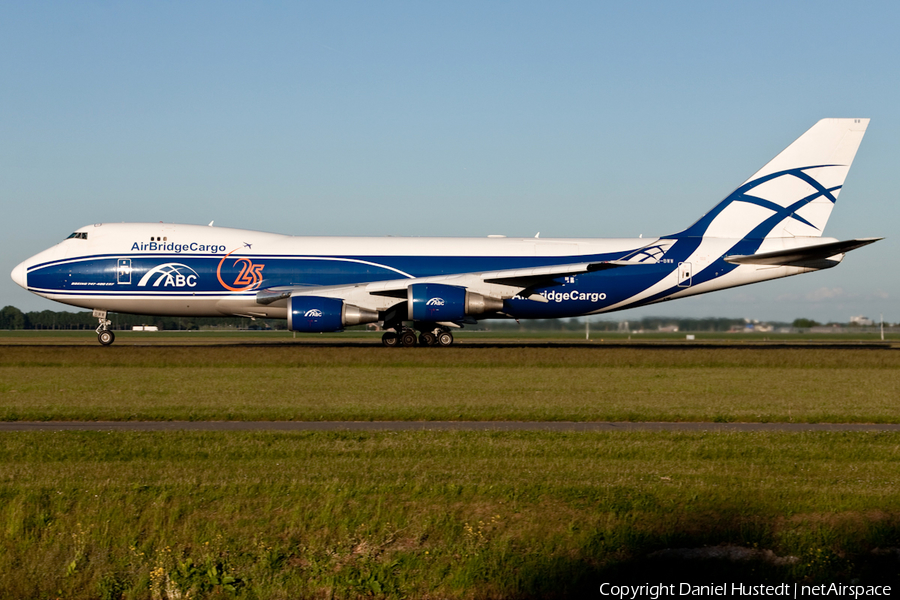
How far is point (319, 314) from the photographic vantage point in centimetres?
3562

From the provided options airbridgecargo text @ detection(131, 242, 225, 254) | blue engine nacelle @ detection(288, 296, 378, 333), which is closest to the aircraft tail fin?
blue engine nacelle @ detection(288, 296, 378, 333)

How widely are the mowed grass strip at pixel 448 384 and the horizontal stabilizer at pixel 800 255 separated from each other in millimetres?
4815

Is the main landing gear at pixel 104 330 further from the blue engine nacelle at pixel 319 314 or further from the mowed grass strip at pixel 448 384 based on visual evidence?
the blue engine nacelle at pixel 319 314

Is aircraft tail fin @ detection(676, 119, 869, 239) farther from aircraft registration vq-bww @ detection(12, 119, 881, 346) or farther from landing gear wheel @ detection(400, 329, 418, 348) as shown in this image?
landing gear wheel @ detection(400, 329, 418, 348)

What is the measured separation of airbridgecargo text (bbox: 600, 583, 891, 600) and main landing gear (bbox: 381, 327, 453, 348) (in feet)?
97.0

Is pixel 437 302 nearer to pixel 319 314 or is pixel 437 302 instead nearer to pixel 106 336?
pixel 319 314

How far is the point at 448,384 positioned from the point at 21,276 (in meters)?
25.0

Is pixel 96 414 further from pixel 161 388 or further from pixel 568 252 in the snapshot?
pixel 568 252

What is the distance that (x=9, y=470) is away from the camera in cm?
1198

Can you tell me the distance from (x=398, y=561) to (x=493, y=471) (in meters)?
2.59

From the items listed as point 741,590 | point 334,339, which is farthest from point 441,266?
point 741,590

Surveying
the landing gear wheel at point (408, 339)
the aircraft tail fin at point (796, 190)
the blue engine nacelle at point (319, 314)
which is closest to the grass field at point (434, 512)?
the blue engine nacelle at point (319, 314)

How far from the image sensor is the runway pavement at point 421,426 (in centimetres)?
1603

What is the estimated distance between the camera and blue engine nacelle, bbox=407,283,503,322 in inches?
1428
